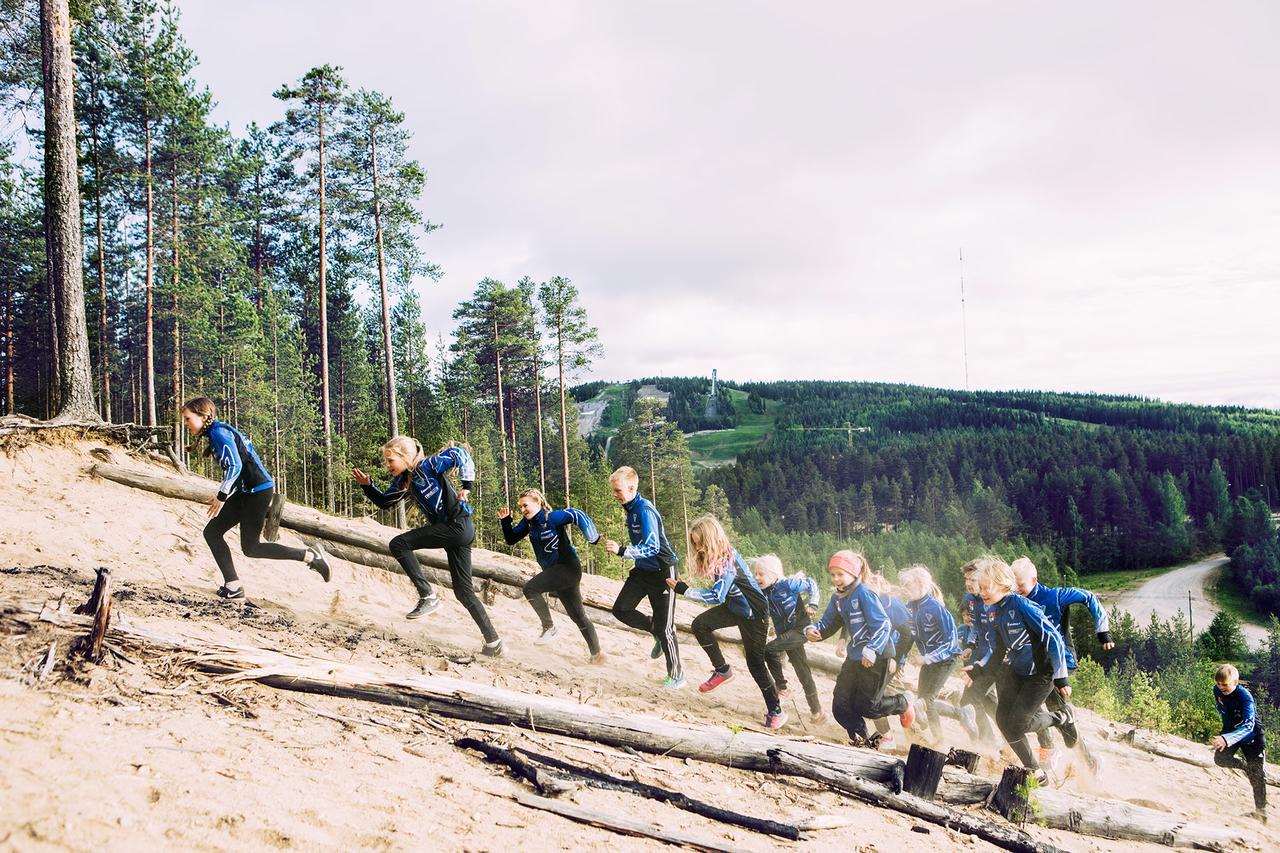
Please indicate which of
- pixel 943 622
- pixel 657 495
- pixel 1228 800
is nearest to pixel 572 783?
pixel 943 622

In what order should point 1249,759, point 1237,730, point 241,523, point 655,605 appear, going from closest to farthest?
point 241,523
point 655,605
point 1237,730
point 1249,759

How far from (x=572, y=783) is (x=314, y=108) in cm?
2550

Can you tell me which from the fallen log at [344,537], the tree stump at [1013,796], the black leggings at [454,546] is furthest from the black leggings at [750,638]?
the fallen log at [344,537]

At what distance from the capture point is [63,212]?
11.1m

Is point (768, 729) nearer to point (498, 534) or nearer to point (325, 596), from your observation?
point (325, 596)

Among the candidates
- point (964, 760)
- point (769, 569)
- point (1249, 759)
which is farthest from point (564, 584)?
point (1249, 759)

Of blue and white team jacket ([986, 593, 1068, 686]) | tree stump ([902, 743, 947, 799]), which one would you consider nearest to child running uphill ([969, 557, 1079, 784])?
blue and white team jacket ([986, 593, 1068, 686])

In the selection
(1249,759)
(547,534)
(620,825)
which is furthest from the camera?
(1249,759)

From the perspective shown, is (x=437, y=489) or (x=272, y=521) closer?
(x=437, y=489)

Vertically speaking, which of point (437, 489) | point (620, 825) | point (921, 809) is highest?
point (437, 489)

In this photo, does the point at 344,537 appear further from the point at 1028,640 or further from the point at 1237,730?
the point at 1237,730

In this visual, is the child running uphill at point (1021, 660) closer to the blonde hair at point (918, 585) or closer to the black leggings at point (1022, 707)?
the black leggings at point (1022, 707)

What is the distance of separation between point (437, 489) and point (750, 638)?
11.1ft

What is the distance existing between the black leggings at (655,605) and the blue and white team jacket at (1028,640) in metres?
3.06
